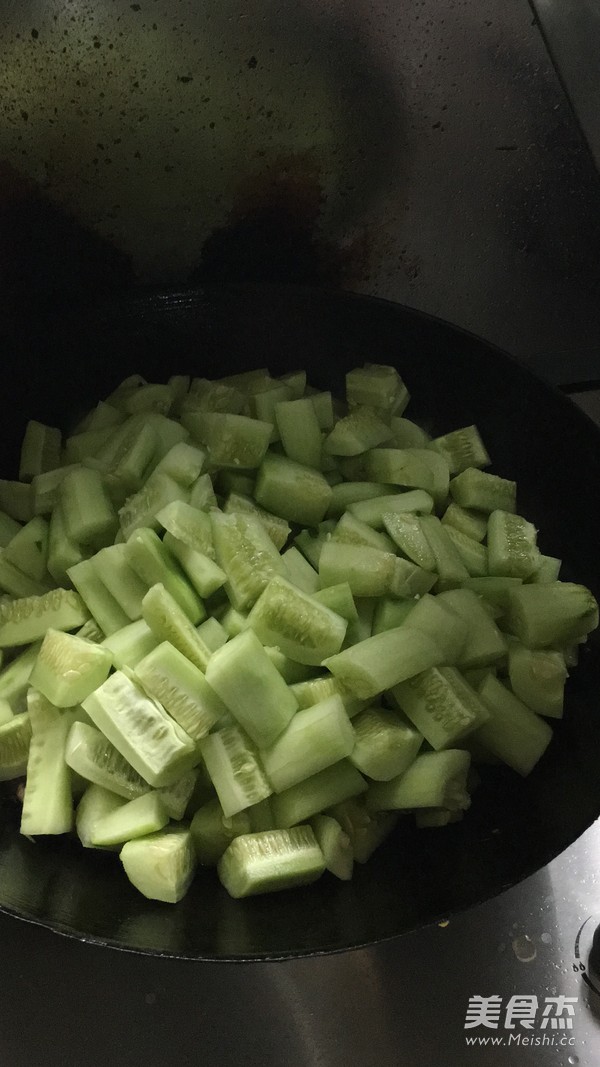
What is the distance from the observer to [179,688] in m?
1.23

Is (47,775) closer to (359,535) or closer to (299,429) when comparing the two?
(359,535)

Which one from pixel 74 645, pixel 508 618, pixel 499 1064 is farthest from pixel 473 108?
pixel 499 1064

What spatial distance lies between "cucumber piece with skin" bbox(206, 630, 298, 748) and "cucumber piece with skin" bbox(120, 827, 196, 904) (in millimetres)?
198

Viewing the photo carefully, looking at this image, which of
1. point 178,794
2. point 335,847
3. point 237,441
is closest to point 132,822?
point 178,794

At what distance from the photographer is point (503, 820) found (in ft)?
4.17

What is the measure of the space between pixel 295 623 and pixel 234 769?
0.25m

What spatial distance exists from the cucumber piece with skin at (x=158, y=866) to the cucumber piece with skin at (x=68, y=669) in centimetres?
25

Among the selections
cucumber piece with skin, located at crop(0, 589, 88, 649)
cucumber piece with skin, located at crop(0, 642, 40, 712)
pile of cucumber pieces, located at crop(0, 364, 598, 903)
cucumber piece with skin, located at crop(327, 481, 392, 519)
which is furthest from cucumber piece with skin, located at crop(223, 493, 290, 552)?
cucumber piece with skin, located at crop(0, 642, 40, 712)

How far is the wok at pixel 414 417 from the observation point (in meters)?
1.14

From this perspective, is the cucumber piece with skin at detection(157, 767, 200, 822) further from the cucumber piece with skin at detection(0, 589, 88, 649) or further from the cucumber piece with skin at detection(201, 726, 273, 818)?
the cucumber piece with skin at detection(0, 589, 88, 649)

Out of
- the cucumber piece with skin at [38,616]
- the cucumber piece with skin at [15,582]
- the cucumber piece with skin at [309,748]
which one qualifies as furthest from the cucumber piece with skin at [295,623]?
the cucumber piece with skin at [15,582]

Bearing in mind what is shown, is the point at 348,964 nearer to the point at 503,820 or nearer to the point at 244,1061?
the point at 244,1061

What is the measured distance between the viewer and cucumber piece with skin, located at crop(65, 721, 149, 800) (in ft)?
4.05

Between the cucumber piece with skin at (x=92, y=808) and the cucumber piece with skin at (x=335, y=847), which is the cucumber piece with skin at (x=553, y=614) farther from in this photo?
the cucumber piece with skin at (x=92, y=808)
